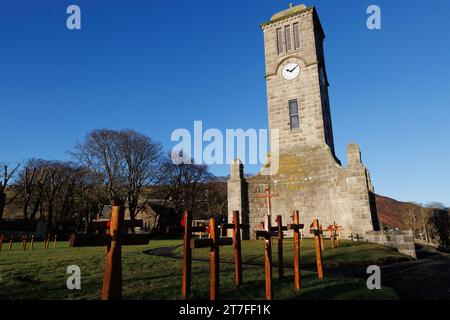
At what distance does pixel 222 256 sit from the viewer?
1227 cm

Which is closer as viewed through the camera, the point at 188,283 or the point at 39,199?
the point at 188,283

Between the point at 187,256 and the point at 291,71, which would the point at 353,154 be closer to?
the point at 291,71

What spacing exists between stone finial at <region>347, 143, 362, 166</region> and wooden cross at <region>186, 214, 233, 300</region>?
542 inches

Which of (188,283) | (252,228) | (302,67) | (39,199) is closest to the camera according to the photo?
(188,283)

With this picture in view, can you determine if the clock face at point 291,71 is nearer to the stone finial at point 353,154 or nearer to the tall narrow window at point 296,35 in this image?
the tall narrow window at point 296,35

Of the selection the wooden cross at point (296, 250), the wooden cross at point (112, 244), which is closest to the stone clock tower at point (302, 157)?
the wooden cross at point (296, 250)

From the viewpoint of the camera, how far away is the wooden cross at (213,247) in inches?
194

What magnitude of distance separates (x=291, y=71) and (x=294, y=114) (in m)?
3.46

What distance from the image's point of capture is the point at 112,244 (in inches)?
145

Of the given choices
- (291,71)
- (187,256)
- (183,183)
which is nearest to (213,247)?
(187,256)

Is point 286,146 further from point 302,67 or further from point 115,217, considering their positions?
point 115,217
